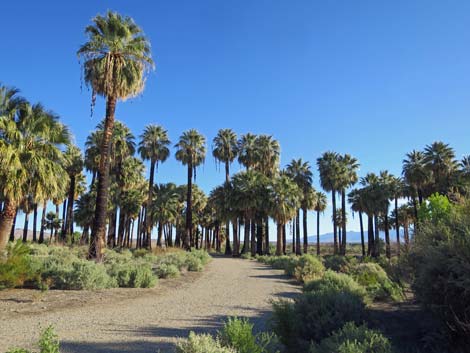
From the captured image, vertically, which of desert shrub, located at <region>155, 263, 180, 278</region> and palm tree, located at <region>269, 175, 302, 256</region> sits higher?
palm tree, located at <region>269, 175, 302, 256</region>

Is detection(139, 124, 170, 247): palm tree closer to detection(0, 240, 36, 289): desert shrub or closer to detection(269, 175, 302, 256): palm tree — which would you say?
detection(269, 175, 302, 256): palm tree

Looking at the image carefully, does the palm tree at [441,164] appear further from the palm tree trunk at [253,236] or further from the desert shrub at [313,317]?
the desert shrub at [313,317]

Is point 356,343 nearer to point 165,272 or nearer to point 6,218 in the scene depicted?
point 165,272

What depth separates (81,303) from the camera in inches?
379

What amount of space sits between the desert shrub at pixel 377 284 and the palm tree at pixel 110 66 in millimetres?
12319

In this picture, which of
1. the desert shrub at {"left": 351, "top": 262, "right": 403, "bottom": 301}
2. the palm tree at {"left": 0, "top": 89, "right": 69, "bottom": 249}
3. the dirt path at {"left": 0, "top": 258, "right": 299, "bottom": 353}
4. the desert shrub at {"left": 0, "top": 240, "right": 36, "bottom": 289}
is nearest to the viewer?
the dirt path at {"left": 0, "top": 258, "right": 299, "bottom": 353}

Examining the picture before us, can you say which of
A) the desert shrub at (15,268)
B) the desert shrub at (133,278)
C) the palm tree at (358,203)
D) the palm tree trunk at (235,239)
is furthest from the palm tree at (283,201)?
the desert shrub at (15,268)

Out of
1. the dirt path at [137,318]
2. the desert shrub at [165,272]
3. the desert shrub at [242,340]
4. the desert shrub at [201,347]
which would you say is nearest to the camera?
the desert shrub at [201,347]

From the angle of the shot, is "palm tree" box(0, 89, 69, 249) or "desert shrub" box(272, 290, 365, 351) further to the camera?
"palm tree" box(0, 89, 69, 249)

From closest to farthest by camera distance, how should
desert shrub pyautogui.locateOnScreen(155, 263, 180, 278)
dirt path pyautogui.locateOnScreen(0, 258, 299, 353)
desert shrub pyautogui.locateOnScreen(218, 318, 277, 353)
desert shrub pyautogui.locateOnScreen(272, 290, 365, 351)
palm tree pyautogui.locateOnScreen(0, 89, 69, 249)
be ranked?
desert shrub pyautogui.locateOnScreen(218, 318, 277, 353), desert shrub pyautogui.locateOnScreen(272, 290, 365, 351), dirt path pyautogui.locateOnScreen(0, 258, 299, 353), palm tree pyautogui.locateOnScreen(0, 89, 69, 249), desert shrub pyautogui.locateOnScreen(155, 263, 180, 278)

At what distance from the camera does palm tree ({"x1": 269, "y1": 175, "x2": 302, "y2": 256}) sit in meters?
42.4

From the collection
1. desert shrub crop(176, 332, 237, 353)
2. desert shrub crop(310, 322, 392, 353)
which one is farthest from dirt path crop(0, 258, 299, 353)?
desert shrub crop(310, 322, 392, 353)

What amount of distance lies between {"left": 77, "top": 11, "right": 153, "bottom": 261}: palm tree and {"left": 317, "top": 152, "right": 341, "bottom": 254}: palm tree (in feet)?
111

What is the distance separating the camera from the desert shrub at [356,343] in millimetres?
3783
